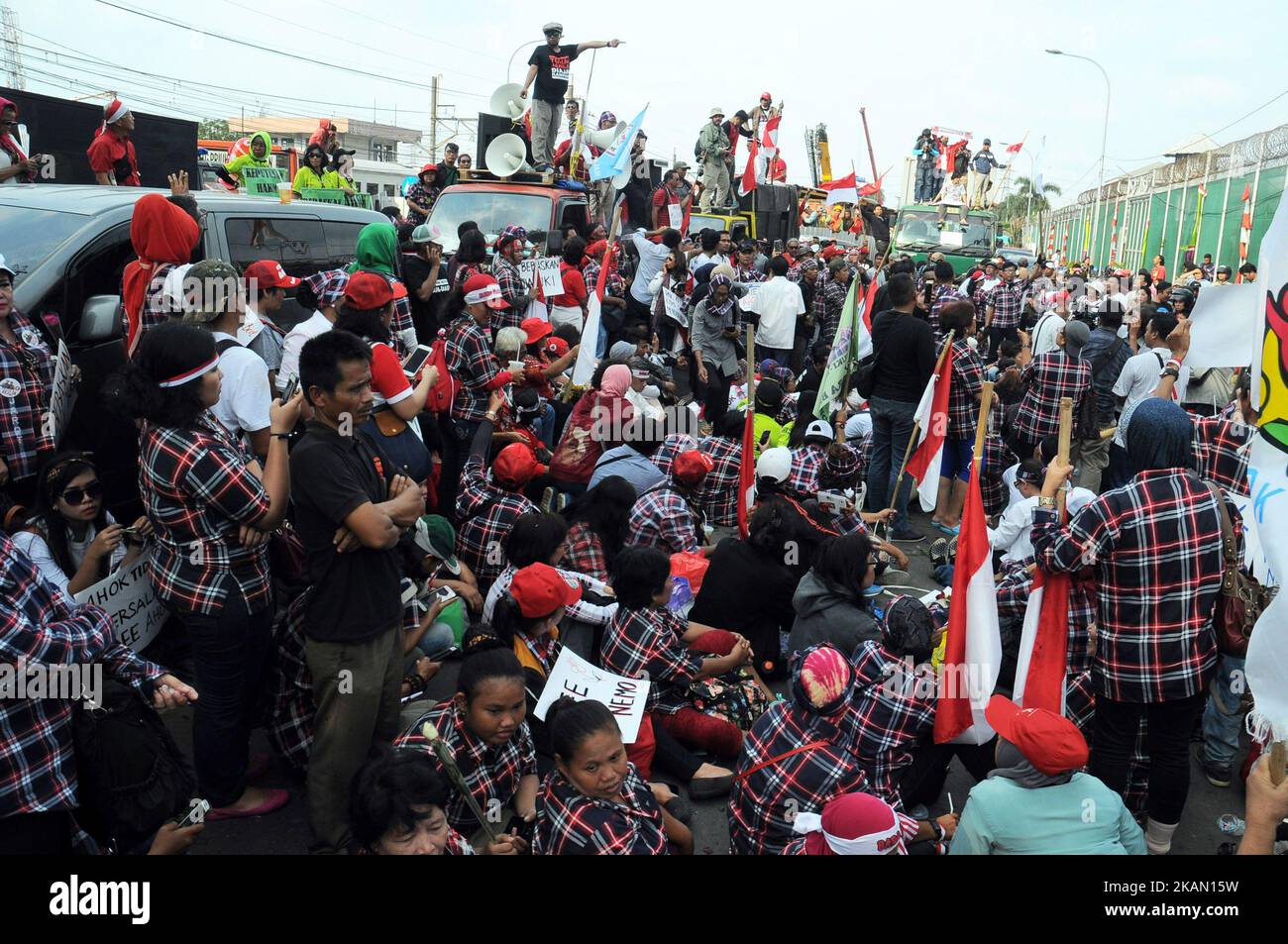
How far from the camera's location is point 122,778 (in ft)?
9.37

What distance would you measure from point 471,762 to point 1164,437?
10.2ft

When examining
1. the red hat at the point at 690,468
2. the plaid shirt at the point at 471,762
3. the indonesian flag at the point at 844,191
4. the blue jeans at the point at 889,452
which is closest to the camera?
the plaid shirt at the point at 471,762

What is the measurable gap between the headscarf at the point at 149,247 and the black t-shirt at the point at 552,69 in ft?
29.6

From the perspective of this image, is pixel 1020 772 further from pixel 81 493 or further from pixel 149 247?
pixel 149 247

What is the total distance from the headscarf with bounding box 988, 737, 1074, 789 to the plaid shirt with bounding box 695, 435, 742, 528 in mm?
3303

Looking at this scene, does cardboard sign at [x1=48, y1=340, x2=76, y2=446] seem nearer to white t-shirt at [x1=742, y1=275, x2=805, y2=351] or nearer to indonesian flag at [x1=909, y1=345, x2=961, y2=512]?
indonesian flag at [x1=909, y1=345, x2=961, y2=512]

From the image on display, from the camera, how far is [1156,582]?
379cm

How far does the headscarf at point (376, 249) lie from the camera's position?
267 inches

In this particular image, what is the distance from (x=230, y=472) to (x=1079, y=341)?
22.9 feet

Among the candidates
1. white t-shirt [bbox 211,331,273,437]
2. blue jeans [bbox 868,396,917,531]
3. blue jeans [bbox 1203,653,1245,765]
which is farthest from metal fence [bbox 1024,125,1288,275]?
white t-shirt [bbox 211,331,273,437]

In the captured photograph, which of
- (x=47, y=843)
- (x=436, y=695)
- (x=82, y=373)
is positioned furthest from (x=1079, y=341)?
(x=47, y=843)

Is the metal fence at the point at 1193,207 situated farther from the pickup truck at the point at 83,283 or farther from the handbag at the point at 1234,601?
the pickup truck at the point at 83,283

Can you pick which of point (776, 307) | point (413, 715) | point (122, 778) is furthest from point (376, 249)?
point (776, 307)

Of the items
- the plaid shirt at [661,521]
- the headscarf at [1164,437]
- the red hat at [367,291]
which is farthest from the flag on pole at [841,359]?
the red hat at [367,291]
